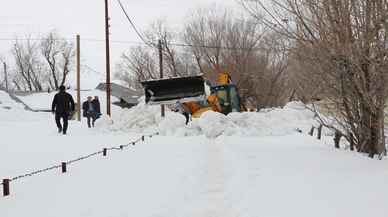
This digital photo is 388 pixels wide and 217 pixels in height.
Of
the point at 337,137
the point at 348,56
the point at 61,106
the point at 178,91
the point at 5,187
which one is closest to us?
the point at 5,187

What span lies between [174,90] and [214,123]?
2.52 m

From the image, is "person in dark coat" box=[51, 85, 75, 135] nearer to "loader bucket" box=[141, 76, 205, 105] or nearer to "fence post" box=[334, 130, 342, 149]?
"loader bucket" box=[141, 76, 205, 105]

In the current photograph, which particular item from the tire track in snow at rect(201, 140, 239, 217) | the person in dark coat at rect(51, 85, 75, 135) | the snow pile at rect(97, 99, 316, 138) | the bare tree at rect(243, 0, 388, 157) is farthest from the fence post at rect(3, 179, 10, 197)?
the snow pile at rect(97, 99, 316, 138)

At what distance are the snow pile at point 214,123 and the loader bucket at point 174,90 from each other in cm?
65

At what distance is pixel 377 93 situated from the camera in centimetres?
963

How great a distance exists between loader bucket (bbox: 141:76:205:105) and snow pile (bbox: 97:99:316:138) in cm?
65

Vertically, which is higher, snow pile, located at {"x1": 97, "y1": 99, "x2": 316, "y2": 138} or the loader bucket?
the loader bucket

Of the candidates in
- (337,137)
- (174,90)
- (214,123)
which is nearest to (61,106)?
(174,90)

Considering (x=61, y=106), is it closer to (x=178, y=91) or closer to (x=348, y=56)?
(x=178, y=91)

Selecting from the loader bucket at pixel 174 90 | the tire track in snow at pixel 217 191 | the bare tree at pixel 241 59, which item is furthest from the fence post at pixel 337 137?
the bare tree at pixel 241 59

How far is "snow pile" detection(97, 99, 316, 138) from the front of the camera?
19.8 metres

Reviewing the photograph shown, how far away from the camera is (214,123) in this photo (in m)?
19.7

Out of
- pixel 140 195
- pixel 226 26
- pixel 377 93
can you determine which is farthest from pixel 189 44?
pixel 140 195

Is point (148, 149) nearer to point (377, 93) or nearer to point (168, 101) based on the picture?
point (377, 93)
